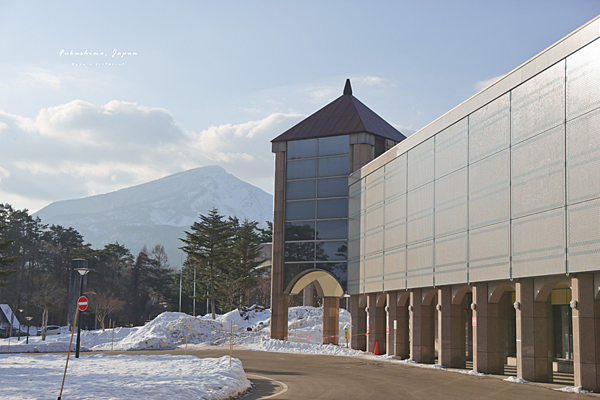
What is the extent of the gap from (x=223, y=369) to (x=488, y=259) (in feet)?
40.1

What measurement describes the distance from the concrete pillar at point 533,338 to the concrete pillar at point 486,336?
2799 mm

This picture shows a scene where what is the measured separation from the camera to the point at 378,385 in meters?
20.0

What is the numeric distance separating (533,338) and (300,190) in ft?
89.9

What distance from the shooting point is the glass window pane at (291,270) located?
47.0 metres

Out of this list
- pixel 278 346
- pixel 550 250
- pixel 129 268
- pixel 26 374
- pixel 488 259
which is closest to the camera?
pixel 26 374

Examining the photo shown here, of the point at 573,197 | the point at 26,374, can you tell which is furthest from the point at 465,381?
the point at 26,374

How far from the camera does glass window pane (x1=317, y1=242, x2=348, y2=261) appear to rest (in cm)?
4572

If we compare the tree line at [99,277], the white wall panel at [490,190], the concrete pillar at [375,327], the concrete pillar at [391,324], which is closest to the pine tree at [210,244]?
the tree line at [99,277]

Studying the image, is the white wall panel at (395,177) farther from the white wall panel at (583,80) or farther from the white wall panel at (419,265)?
the white wall panel at (583,80)

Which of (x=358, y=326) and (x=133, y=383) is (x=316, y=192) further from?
(x=133, y=383)

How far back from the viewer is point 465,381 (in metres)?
21.9

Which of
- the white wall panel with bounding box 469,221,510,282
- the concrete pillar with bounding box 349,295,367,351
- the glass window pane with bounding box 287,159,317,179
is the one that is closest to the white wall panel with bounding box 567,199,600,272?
the white wall panel with bounding box 469,221,510,282

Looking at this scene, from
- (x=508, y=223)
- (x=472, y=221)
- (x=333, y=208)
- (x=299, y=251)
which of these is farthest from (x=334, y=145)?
(x=508, y=223)

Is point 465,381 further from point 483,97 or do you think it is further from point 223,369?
point 483,97
